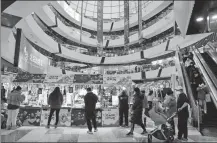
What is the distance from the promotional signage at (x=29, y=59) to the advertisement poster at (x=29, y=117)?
7.53ft

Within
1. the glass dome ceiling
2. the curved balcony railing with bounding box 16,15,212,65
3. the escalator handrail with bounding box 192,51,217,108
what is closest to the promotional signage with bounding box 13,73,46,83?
the escalator handrail with bounding box 192,51,217,108

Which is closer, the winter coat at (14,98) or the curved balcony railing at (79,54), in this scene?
the winter coat at (14,98)

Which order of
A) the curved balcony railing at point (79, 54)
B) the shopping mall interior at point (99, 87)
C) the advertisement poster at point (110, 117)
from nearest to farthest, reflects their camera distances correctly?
1. the shopping mall interior at point (99, 87)
2. the advertisement poster at point (110, 117)
3. the curved balcony railing at point (79, 54)

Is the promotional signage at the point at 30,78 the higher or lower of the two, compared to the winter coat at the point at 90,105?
higher

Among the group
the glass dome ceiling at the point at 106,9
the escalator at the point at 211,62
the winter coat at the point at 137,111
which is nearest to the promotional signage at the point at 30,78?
the winter coat at the point at 137,111

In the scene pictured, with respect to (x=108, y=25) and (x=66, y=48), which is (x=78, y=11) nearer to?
(x=108, y=25)

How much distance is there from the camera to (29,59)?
393 inches

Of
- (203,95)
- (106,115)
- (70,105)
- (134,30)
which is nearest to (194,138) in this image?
(203,95)

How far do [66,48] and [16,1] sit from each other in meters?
21.9

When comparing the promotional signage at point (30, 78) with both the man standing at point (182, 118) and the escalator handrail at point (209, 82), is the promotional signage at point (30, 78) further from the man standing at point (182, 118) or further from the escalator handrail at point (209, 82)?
the escalator handrail at point (209, 82)

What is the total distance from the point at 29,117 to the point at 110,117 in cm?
313

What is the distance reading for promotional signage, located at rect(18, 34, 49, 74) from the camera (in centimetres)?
909

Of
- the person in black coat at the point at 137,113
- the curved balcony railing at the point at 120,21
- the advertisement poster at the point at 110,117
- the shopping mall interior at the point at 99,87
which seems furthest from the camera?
the curved balcony railing at the point at 120,21

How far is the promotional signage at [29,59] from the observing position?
909 centimetres
